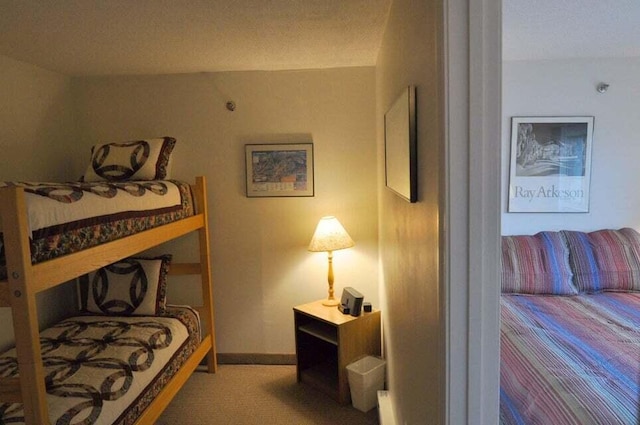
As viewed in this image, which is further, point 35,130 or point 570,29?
point 35,130

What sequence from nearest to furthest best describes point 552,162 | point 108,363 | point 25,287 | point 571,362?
point 25,287
point 571,362
point 108,363
point 552,162

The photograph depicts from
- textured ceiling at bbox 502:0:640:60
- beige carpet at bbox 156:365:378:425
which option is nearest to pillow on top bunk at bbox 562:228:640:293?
textured ceiling at bbox 502:0:640:60

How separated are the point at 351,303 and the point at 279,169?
42.3 inches

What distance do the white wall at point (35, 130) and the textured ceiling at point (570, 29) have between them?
9.16 ft

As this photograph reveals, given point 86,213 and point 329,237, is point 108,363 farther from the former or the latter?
point 329,237

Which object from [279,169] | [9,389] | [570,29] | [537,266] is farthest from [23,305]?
[570,29]

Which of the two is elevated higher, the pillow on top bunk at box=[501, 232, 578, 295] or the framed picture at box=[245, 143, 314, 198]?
the framed picture at box=[245, 143, 314, 198]

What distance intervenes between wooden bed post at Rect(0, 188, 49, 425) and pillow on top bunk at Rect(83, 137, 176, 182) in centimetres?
125

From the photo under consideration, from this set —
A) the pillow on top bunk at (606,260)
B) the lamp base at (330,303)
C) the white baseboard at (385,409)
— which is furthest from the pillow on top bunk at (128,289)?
the pillow on top bunk at (606,260)

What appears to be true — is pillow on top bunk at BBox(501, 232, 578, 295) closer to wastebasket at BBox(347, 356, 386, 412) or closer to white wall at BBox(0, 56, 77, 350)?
wastebasket at BBox(347, 356, 386, 412)

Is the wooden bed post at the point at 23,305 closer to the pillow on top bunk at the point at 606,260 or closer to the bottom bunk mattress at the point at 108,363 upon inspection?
the bottom bunk mattress at the point at 108,363

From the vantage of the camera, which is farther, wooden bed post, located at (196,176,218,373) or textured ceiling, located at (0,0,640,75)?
wooden bed post, located at (196,176,218,373)

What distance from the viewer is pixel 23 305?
1302 millimetres

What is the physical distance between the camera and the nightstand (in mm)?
2422
